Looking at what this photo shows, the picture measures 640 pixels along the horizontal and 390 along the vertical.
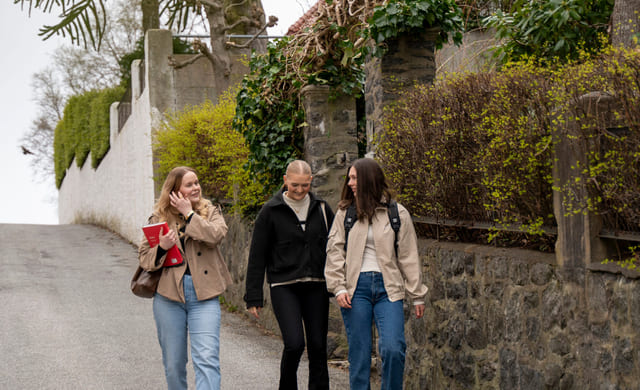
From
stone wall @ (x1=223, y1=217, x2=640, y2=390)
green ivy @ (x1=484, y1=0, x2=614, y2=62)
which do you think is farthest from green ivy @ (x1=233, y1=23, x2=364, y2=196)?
stone wall @ (x1=223, y1=217, x2=640, y2=390)

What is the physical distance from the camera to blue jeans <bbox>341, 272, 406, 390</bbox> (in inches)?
194

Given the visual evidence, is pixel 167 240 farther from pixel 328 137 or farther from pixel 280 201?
pixel 328 137

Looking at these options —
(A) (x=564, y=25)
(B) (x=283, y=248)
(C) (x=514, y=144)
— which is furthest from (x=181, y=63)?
(C) (x=514, y=144)

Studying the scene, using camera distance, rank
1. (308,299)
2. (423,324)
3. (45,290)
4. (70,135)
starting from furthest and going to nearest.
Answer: (70,135), (45,290), (423,324), (308,299)

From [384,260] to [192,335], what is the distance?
139 cm

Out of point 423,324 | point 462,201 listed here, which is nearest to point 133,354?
point 423,324

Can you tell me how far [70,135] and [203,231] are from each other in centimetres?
2562

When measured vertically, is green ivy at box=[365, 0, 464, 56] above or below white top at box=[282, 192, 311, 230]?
above

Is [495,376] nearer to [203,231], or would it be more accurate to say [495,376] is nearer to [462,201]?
[462,201]

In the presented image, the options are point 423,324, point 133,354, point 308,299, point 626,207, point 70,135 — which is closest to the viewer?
point 626,207

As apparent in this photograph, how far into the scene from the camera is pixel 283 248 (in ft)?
17.8

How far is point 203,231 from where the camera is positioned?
5016mm

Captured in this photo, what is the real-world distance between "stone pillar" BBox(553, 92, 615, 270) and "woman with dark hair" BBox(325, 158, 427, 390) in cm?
97

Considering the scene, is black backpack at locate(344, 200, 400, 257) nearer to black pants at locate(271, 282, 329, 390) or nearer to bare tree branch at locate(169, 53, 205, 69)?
black pants at locate(271, 282, 329, 390)
